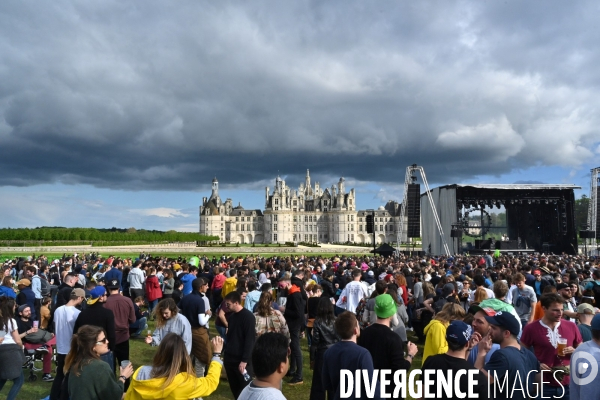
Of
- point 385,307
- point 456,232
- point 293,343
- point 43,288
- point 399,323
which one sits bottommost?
point 293,343

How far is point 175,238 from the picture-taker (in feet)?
291

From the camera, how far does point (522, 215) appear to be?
44594mm

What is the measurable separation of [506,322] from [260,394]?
213 centimetres

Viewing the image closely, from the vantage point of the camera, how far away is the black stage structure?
3856 centimetres

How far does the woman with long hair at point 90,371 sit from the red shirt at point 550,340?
13.4 feet

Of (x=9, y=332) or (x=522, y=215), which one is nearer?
(x=9, y=332)

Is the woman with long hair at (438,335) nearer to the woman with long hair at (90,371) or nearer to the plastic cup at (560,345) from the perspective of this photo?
the plastic cup at (560,345)

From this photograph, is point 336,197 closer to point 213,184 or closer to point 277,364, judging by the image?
point 213,184

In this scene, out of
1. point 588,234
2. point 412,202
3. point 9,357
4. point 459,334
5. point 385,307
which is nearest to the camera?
point 459,334

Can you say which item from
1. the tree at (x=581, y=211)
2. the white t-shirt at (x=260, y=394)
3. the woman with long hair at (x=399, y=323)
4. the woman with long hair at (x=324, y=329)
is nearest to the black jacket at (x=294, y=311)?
the woman with long hair at (x=324, y=329)

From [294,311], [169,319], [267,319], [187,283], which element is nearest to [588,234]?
[187,283]

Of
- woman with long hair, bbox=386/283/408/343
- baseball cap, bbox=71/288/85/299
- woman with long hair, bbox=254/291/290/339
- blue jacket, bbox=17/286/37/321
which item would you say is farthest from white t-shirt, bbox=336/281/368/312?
blue jacket, bbox=17/286/37/321

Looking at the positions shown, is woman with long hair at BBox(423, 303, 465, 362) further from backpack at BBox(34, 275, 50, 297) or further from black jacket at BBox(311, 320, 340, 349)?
backpack at BBox(34, 275, 50, 297)

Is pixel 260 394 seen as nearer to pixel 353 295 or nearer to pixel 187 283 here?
pixel 353 295
